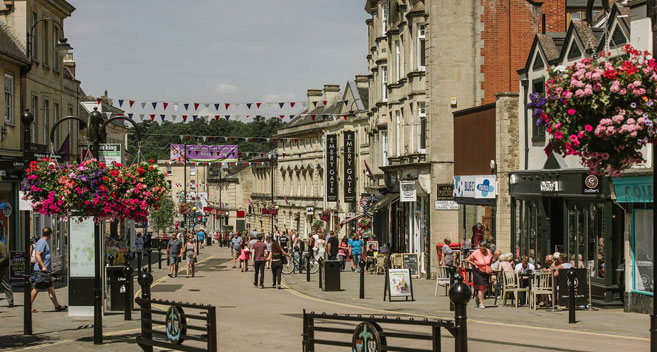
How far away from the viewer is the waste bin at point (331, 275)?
94.9 ft

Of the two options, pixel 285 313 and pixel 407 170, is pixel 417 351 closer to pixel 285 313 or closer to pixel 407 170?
pixel 285 313

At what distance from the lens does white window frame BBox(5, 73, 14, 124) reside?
34312mm

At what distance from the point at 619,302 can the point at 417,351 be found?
14.3 meters

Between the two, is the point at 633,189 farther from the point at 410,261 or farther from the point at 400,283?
the point at 410,261

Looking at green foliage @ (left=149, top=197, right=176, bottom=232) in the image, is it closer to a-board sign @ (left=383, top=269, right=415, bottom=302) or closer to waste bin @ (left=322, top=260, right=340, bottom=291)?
waste bin @ (left=322, top=260, right=340, bottom=291)

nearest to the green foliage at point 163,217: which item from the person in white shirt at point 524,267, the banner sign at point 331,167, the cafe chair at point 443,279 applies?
the banner sign at point 331,167

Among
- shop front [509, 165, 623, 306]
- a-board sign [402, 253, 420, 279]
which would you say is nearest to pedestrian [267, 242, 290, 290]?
a-board sign [402, 253, 420, 279]

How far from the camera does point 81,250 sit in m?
20.6

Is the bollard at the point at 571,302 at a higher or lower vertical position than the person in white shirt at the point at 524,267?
lower

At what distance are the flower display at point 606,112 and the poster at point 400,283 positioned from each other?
1362 centimetres

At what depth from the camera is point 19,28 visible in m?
36.2

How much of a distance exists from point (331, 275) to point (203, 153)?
155 feet

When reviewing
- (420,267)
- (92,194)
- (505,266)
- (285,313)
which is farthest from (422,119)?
(92,194)

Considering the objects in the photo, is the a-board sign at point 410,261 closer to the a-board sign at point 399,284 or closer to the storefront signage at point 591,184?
the a-board sign at point 399,284
